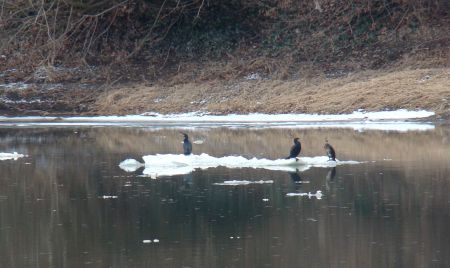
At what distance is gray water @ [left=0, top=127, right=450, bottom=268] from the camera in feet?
38.9

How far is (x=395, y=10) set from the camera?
36.2 m

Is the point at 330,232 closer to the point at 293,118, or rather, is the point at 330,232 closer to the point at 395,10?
the point at 293,118

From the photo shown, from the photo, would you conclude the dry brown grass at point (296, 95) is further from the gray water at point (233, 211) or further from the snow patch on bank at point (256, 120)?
the gray water at point (233, 211)

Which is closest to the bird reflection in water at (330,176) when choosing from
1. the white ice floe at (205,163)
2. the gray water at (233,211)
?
the gray water at (233,211)

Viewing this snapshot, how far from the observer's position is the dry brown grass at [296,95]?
29.7 m

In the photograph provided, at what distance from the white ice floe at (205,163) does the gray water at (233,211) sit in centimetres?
27

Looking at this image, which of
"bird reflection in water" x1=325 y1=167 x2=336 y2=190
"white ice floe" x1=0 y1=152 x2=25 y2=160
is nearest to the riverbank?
"bird reflection in water" x1=325 y1=167 x2=336 y2=190

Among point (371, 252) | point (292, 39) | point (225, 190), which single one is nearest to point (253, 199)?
point (225, 190)

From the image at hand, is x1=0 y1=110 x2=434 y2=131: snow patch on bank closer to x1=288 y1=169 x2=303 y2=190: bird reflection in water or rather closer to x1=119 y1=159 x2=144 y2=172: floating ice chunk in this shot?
x1=288 y1=169 x2=303 y2=190: bird reflection in water

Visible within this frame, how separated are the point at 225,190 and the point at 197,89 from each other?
16.9 meters

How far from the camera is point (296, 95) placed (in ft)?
104

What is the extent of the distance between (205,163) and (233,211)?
18.2ft

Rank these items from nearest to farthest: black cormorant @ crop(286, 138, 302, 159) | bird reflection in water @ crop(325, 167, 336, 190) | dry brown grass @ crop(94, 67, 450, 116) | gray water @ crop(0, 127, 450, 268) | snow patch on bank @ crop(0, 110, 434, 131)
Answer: gray water @ crop(0, 127, 450, 268) < bird reflection in water @ crop(325, 167, 336, 190) < black cormorant @ crop(286, 138, 302, 159) < snow patch on bank @ crop(0, 110, 434, 131) < dry brown grass @ crop(94, 67, 450, 116)

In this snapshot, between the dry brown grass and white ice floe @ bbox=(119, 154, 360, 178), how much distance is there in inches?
362
